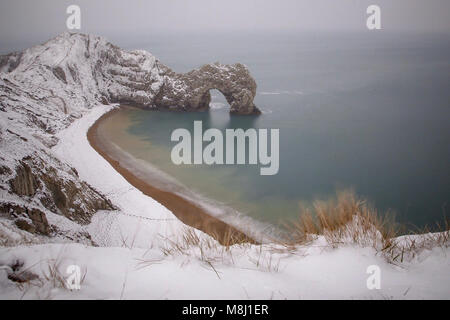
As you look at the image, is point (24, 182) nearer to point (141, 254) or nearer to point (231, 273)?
point (141, 254)

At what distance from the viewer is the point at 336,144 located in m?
18.2

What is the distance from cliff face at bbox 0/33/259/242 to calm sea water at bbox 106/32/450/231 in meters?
2.47

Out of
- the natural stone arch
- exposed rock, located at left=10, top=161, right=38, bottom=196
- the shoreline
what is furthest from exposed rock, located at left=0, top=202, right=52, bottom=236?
the natural stone arch

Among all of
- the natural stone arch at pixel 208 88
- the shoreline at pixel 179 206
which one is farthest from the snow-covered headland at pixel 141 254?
the natural stone arch at pixel 208 88

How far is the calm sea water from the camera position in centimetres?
1206

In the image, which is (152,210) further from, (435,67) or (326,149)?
(435,67)

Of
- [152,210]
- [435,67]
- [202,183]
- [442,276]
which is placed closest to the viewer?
[442,276]

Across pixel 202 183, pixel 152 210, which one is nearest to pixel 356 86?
pixel 202 183

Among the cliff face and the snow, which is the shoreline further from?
the snow

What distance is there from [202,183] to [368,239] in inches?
426

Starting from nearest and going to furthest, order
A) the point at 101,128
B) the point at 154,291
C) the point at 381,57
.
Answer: the point at 154,291
the point at 101,128
the point at 381,57

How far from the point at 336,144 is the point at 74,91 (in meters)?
21.5

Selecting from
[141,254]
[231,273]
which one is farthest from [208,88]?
[231,273]

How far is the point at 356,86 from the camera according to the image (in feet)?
113
